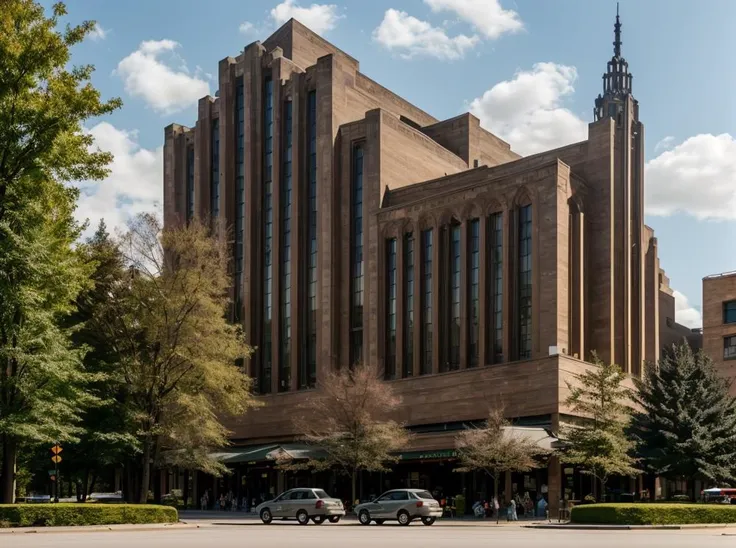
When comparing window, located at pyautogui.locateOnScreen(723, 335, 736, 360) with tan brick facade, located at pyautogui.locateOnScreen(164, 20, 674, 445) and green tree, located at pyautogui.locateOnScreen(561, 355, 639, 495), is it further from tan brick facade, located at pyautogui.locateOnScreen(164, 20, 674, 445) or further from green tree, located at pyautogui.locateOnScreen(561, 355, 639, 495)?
green tree, located at pyautogui.locateOnScreen(561, 355, 639, 495)

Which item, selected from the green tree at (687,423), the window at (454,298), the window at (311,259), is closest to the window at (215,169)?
the window at (311,259)

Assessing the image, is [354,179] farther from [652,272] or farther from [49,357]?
[49,357]

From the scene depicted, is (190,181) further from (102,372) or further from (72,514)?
(72,514)

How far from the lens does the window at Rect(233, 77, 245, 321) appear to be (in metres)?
82.0

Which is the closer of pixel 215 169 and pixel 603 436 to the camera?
pixel 603 436

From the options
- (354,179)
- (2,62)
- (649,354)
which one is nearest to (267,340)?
(354,179)

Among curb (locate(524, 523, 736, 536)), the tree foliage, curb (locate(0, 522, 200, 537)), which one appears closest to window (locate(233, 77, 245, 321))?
the tree foliage

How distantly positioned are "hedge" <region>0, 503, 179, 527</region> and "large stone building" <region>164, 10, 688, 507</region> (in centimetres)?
2367

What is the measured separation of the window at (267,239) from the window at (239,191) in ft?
7.29

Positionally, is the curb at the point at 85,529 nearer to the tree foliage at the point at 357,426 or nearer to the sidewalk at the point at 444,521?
the sidewalk at the point at 444,521

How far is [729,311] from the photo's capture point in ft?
290

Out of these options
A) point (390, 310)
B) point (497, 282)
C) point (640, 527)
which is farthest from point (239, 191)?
point (640, 527)

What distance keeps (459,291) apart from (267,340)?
61.1 feet

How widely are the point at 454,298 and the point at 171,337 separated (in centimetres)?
2540
